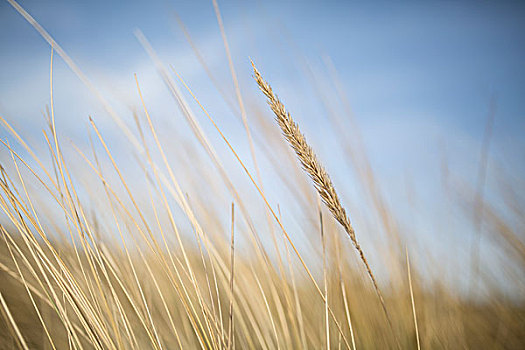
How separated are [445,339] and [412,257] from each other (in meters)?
0.36

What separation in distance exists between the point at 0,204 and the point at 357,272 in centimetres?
118

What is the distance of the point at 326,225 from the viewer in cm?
114

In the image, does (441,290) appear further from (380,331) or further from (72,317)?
(72,317)

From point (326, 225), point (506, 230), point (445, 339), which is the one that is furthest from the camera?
point (506, 230)

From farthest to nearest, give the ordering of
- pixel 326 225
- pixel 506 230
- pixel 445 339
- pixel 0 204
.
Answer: pixel 506 230, pixel 326 225, pixel 445 339, pixel 0 204

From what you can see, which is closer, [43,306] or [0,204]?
[0,204]

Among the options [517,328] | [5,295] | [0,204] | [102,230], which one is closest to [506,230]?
[517,328]

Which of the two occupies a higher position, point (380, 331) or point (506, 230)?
point (506, 230)

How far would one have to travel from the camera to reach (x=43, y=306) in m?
1.16

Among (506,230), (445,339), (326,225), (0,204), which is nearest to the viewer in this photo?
(0,204)

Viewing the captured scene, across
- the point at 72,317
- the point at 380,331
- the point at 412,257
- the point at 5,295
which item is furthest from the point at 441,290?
the point at 5,295

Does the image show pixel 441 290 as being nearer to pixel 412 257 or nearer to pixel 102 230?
pixel 412 257

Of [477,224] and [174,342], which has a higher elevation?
[477,224]

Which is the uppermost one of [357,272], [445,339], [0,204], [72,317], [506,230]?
[0,204]
